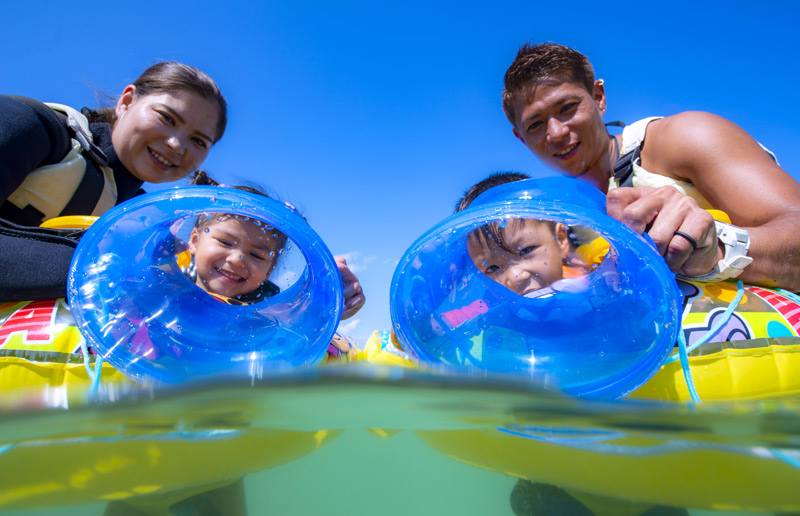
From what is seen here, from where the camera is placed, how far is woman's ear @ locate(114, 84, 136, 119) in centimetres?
206

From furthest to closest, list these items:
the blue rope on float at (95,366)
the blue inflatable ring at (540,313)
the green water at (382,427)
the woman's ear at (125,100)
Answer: the woman's ear at (125,100) → the blue rope on float at (95,366) → the blue inflatable ring at (540,313) → the green water at (382,427)

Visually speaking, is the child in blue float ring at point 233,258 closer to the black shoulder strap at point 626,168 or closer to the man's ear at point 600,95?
the black shoulder strap at point 626,168

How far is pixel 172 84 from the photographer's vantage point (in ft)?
6.43

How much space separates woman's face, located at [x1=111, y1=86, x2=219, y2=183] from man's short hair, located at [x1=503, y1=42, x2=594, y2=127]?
1.31m

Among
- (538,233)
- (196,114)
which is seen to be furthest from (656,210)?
(196,114)

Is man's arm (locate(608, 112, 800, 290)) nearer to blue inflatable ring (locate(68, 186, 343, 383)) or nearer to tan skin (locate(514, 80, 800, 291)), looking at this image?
tan skin (locate(514, 80, 800, 291))

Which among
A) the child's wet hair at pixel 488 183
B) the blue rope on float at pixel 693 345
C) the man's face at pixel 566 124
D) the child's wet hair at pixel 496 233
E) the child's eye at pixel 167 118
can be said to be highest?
the child's eye at pixel 167 118

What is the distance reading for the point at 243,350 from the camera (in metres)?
1.14

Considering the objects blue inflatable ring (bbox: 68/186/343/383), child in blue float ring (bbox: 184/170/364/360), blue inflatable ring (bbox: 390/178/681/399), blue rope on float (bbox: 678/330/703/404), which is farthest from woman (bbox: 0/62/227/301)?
blue rope on float (bbox: 678/330/703/404)

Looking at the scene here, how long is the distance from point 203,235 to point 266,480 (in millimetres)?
735

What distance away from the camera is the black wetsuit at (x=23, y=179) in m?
1.15

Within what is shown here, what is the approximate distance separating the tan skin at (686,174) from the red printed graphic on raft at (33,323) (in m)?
1.32

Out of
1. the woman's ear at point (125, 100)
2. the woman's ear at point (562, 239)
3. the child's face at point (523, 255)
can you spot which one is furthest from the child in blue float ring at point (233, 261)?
the woman's ear at point (125, 100)

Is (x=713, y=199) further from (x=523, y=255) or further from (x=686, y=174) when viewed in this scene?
(x=523, y=255)
